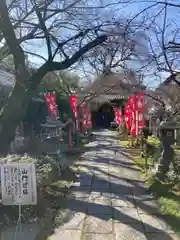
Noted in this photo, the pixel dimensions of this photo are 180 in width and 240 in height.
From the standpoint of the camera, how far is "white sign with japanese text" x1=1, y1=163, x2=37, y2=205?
14.8ft

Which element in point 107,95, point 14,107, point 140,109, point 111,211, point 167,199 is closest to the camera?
point 111,211

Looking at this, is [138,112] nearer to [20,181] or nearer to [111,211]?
[111,211]

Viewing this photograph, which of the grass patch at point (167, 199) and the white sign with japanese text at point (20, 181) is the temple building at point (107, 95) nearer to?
the grass patch at point (167, 199)

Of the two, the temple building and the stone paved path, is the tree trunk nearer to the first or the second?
the stone paved path

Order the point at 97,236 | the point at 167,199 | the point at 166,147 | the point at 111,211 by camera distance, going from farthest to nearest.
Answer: the point at 166,147 → the point at 167,199 → the point at 111,211 → the point at 97,236

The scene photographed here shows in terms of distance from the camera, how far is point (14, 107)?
286 inches

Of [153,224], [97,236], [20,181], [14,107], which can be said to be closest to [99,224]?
[97,236]

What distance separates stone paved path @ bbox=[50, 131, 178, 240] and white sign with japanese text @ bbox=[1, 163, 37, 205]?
0.76 meters

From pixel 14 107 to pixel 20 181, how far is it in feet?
10.3

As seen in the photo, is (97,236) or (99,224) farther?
(99,224)

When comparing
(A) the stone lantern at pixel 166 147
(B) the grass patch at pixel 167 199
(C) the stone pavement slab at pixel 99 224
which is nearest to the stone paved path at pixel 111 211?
(C) the stone pavement slab at pixel 99 224

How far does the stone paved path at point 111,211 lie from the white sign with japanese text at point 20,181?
2.49ft

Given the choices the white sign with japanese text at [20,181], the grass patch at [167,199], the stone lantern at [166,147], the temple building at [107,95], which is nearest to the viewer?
the white sign with japanese text at [20,181]

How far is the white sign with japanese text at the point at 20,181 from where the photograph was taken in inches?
177
